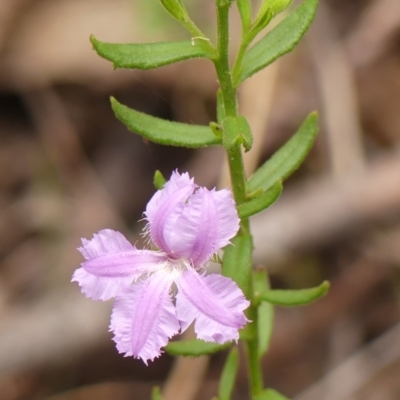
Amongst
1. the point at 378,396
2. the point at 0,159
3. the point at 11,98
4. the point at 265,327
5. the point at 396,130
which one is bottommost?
the point at 378,396

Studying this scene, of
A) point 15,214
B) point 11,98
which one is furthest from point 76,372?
point 11,98

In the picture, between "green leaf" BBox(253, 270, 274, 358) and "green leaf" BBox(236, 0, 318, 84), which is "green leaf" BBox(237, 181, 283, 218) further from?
"green leaf" BBox(253, 270, 274, 358)

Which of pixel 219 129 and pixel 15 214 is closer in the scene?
pixel 219 129

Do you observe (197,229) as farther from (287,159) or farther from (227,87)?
(287,159)

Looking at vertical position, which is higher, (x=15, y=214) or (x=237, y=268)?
(x=237, y=268)

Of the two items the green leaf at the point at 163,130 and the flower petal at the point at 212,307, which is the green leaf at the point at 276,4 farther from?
the flower petal at the point at 212,307

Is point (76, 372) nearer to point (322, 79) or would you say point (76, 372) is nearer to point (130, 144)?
point (130, 144)

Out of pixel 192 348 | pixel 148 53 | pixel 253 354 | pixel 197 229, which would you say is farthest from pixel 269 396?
pixel 148 53
